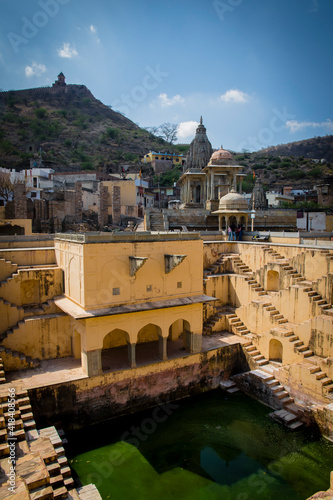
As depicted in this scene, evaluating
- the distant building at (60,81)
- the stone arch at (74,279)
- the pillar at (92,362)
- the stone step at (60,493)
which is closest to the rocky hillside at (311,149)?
the distant building at (60,81)

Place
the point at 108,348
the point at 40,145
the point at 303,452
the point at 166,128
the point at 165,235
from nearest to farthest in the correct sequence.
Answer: the point at 303,452 → the point at 165,235 → the point at 108,348 → the point at 40,145 → the point at 166,128

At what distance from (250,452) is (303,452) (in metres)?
1.61

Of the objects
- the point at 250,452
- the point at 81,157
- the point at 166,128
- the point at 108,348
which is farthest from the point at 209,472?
the point at 166,128

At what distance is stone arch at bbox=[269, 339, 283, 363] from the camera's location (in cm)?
1452

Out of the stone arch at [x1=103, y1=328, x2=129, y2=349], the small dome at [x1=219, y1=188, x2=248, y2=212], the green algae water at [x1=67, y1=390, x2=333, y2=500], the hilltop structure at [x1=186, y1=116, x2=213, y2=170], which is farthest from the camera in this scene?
the hilltop structure at [x1=186, y1=116, x2=213, y2=170]

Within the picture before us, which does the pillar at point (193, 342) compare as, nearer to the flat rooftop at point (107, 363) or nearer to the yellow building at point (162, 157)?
the flat rooftop at point (107, 363)

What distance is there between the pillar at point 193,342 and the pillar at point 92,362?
13.0 ft

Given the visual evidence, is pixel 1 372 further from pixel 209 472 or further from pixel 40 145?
pixel 40 145

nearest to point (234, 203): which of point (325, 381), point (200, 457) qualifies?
point (325, 381)

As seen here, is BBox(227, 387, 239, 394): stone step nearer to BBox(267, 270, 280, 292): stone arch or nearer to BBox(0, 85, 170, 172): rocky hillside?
BBox(267, 270, 280, 292): stone arch

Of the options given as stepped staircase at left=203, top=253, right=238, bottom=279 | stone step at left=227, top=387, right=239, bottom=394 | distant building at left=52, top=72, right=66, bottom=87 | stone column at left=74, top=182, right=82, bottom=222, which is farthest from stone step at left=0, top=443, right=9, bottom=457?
distant building at left=52, top=72, right=66, bottom=87

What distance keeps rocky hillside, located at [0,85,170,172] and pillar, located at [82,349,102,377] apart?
42062mm

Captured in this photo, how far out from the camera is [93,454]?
1025cm

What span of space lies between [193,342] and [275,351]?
3.78 m
